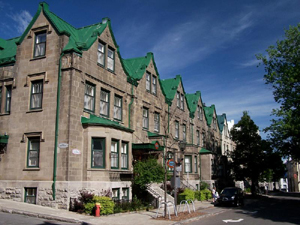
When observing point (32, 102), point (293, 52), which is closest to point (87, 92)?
point (32, 102)

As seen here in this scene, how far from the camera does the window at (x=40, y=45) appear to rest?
20275mm

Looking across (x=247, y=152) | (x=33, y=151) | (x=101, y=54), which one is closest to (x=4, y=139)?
(x=33, y=151)

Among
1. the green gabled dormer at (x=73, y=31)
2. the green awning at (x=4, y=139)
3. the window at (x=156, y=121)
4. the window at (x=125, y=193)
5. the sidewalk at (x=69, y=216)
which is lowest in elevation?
the sidewalk at (x=69, y=216)

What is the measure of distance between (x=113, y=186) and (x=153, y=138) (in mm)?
7543

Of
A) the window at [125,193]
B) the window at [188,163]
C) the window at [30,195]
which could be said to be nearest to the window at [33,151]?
the window at [30,195]

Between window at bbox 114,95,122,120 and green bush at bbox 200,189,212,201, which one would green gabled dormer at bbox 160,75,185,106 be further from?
green bush at bbox 200,189,212,201

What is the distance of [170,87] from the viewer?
35.1 metres

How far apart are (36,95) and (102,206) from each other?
7.98 m

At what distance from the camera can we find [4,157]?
784 inches

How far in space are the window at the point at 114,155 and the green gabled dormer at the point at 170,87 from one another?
1147 cm

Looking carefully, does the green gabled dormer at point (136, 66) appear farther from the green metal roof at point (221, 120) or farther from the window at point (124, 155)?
the green metal roof at point (221, 120)

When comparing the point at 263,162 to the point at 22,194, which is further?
the point at 263,162

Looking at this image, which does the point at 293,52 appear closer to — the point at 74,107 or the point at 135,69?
the point at 135,69

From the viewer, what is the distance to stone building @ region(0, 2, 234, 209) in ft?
60.5
